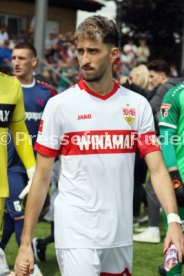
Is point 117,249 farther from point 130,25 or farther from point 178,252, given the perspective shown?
point 130,25

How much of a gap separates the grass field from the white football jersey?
3301 mm

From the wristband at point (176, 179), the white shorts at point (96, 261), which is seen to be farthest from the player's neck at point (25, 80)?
the white shorts at point (96, 261)

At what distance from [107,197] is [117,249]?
31cm

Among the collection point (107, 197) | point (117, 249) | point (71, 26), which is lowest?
point (117, 249)

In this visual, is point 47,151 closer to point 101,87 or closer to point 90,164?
point 90,164

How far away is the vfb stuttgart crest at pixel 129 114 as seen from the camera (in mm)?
4500

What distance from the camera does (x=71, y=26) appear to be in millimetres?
37250

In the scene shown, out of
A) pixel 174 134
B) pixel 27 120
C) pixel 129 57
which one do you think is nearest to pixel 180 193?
pixel 174 134

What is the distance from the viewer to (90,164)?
4418mm

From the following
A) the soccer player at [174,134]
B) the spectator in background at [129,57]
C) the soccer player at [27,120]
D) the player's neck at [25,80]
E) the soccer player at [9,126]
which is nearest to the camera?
the soccer player at [9,126]

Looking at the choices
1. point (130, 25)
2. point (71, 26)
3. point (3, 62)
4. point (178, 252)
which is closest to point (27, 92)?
point (178, 252)

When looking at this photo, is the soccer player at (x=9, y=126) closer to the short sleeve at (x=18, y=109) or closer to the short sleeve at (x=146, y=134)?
the short sleeve at (x=18, y=109)

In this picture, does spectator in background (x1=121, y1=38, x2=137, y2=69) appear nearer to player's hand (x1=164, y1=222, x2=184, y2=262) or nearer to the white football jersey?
the white football jersey

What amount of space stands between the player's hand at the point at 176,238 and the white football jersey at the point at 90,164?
1.15ft
